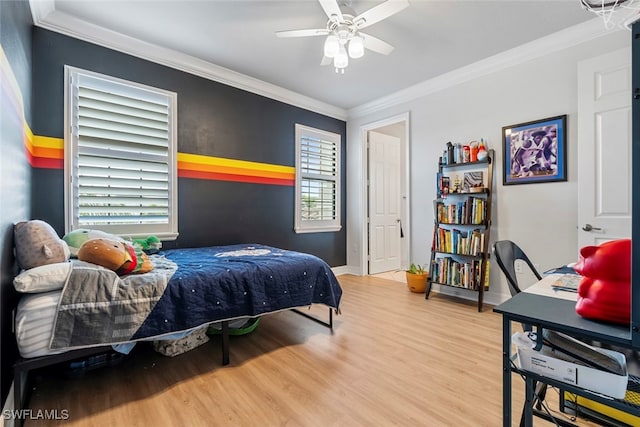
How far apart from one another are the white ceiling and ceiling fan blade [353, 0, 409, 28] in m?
0.30

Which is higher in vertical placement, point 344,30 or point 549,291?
point 344,30

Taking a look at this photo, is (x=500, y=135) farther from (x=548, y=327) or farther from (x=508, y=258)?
(x=548, y=327)

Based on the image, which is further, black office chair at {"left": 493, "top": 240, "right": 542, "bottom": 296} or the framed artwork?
the framed artwork

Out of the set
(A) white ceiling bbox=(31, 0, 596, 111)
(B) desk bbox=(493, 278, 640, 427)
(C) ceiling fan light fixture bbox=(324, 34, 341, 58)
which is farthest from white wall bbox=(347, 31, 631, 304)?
(B) desk bbox=(493, 278, 640, 427)

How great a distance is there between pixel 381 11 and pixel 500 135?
6.64 ft

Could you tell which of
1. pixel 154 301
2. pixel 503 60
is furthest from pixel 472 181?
pixel 154 301

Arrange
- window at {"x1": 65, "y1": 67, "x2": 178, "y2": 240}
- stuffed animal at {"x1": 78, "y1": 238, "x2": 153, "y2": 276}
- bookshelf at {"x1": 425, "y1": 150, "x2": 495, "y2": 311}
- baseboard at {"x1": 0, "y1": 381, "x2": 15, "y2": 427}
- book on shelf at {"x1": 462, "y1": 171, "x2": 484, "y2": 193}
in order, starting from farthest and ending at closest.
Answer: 1. book on shelf at {"x1": 462, "y1": 171, "x2": 484, "y2": 193}
2. bookshelf at {"x1": 425, "y1": 150, "x2": 495, "y2": 311}
3. window at {"x1": 65, "y1": 67, "x2": 178, "y2": 240}
4. stuffed animal at {"x1": 78, "y1": 238, "x2": 153, "y2": 276}
5. baseboard at {"x1": 0, "y1": 381, "x2": 15, "y2": 427}

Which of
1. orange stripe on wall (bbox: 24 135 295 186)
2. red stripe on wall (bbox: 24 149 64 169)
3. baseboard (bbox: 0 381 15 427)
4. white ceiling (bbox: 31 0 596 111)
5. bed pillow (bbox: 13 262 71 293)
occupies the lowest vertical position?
baseboard (bbox: 0 381 15 427)

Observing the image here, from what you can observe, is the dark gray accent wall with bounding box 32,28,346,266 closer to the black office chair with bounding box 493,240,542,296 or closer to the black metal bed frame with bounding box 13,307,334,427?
the black metal bed frame with bounding box 13,307,334,427

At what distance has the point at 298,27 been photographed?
2.61 metres

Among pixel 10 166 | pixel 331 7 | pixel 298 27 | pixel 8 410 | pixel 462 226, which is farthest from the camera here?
pixel 462 226

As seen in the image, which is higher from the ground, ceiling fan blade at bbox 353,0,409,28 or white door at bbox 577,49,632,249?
ceiling fan blade at bbox 353,0,409,28

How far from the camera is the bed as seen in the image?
1.42 metres

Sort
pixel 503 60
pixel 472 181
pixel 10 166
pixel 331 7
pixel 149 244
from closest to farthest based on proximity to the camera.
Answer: pixel 10 166 < pixel 331 7 < pixel 149 244 < pixel 503 60 < pixel 472 181
